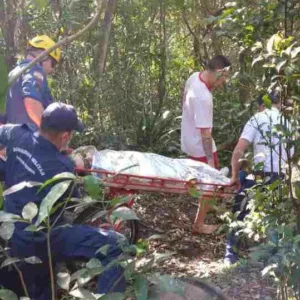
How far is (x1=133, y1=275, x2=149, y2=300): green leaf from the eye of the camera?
230 cm

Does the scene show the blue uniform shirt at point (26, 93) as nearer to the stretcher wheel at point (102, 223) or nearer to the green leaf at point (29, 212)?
the stretcher wheel at point (102, 223)

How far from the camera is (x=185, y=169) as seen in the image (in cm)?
534

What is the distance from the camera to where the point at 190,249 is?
19.1ft

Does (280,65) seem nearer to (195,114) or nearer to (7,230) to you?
(7,230)

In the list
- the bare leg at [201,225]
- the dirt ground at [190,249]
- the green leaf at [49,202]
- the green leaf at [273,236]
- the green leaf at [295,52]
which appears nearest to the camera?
the green leaf at [49,202]

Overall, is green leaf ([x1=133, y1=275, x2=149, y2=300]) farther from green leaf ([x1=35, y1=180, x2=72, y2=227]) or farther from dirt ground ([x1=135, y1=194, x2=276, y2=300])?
dirt ground ([x1=135, y1=194, x2=276, y2=300])

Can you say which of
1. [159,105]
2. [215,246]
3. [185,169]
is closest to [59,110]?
[185,169]

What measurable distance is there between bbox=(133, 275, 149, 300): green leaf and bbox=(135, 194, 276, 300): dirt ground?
75.7 inches

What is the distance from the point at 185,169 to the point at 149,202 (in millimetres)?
1710

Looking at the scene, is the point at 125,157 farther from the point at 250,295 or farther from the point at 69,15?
the point at 69,15

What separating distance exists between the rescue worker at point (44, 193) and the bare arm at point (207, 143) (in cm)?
229

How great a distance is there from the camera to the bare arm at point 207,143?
5867mm

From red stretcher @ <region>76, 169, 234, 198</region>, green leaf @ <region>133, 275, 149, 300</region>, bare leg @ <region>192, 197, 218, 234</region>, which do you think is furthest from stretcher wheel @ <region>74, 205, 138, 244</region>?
green leaf @ <region>133, 275, 149, 300</region>

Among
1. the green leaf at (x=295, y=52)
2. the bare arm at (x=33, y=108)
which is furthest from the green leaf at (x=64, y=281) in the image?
the bare arm at (x=33, y=108)
